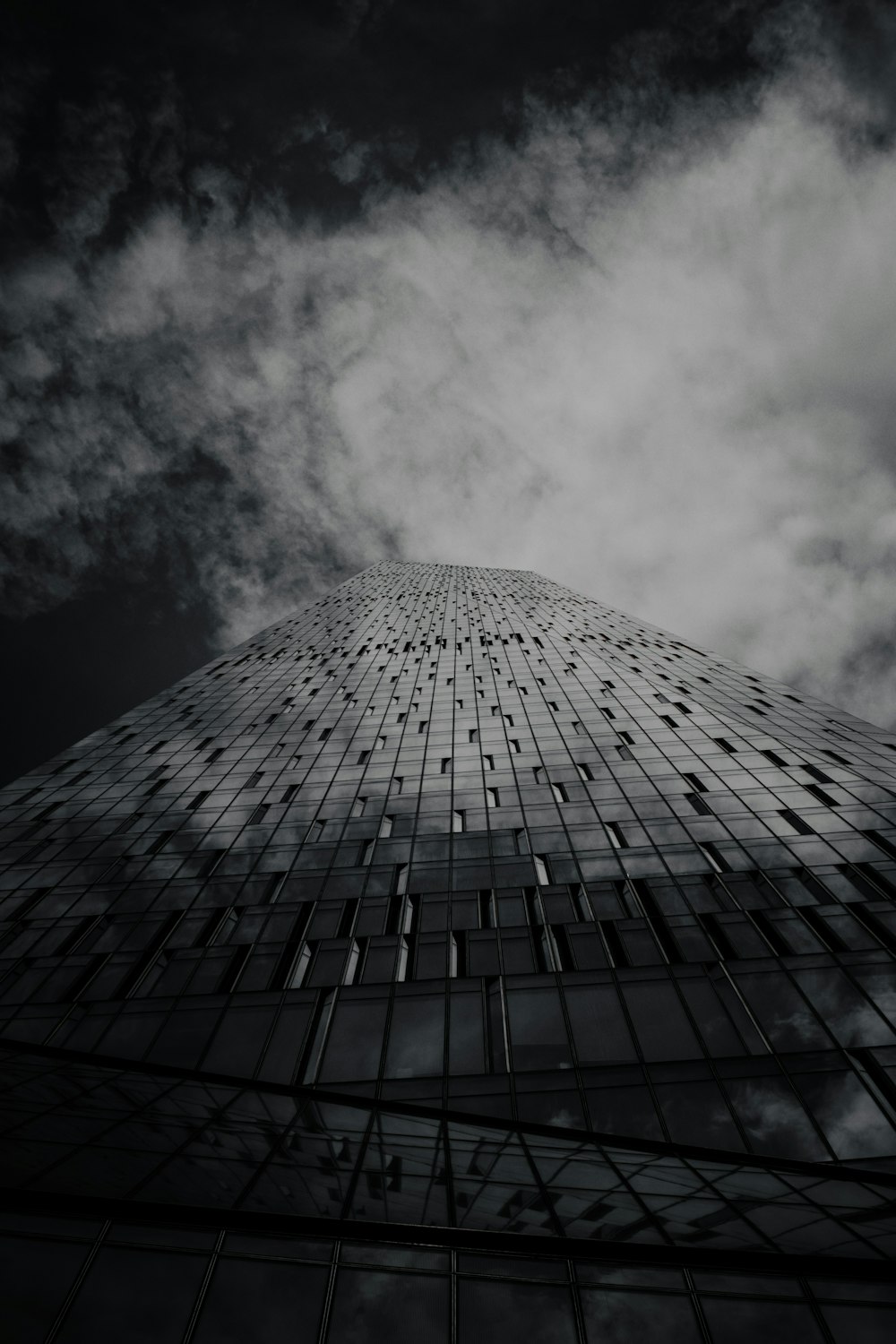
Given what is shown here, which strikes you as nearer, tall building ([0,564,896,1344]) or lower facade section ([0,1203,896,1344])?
lower facade section ([0,1203,896,1344])

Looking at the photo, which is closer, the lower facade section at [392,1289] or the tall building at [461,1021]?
the lower facade section at [392,1289]

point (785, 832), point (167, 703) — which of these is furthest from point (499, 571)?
point (785, 832)

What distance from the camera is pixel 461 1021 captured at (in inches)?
796

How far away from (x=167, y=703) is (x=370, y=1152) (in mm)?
49176

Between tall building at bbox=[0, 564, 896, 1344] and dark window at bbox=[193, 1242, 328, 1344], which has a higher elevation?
tall building at bbox=[0, 564, 896, 1344]

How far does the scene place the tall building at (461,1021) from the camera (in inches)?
351

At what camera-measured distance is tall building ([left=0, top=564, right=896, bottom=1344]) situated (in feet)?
29.2

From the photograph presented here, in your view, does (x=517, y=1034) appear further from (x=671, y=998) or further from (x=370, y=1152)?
(x=370, y=1152)

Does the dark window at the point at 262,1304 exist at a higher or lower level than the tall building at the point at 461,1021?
lower

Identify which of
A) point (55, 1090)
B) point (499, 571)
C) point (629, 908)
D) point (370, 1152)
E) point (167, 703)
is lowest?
point (370, 1152)

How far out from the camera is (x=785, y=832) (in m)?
26.8

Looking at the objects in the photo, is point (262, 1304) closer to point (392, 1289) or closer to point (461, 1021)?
point (392, 1289)

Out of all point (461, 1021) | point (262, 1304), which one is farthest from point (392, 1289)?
point (461, 1021)

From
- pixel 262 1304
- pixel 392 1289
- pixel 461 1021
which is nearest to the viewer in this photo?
pixel 262 1304
